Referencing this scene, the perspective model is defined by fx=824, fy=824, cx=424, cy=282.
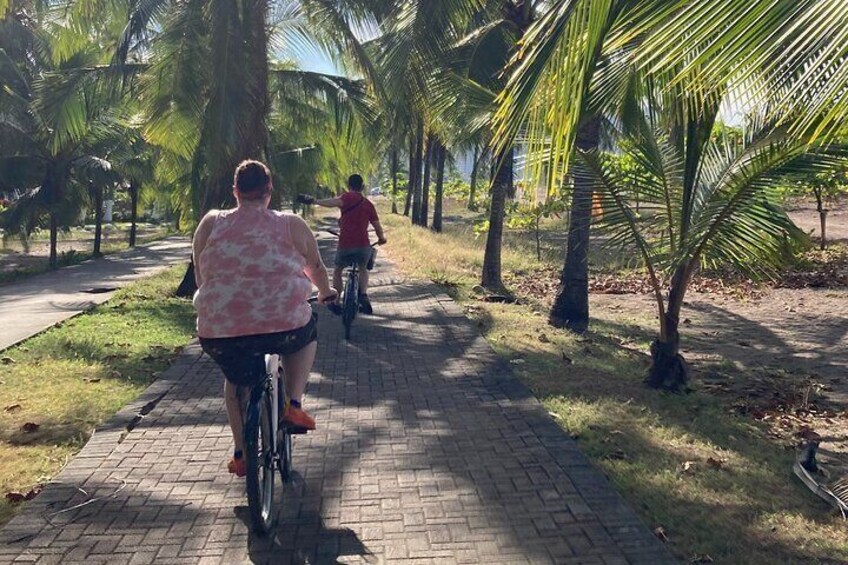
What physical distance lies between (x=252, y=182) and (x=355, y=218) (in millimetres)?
5768

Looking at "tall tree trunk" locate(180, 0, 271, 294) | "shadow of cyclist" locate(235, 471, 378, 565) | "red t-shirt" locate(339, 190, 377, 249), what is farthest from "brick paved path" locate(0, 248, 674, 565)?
"tall tree trunk" locate(180, 0, 271, 294)

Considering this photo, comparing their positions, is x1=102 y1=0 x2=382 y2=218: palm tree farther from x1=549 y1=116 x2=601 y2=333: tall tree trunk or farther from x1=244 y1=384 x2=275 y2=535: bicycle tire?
x1=244 y1=384 x2=275 y2=535: bicycle tire

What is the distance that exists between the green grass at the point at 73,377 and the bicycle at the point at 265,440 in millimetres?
1528

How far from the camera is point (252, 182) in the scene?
418 cm

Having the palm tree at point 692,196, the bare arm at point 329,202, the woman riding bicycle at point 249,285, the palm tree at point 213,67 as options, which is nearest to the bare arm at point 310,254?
the woman riding bicycle at point 249,285

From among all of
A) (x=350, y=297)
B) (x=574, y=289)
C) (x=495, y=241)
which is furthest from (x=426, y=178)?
(x=350, y=297)

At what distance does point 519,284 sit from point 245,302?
12.3m

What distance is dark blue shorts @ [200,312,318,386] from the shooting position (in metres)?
4.05

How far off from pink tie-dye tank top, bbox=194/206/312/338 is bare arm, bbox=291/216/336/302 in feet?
0.31

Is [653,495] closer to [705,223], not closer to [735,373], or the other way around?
[705,223]

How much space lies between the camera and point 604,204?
7.11 metres

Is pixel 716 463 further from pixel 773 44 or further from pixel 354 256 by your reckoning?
pixel 354 256

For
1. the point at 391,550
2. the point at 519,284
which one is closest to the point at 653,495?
the point at 391,550

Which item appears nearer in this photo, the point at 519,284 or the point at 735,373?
the point at 735,373
